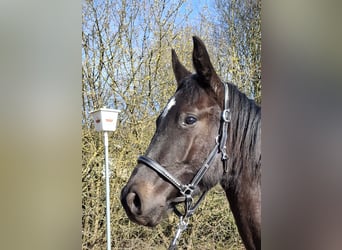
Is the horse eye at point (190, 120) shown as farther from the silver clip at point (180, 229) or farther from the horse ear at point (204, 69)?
the silver clip at point (180, 229)

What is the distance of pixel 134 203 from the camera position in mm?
1368

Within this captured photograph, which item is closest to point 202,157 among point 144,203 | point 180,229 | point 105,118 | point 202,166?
point 202,166

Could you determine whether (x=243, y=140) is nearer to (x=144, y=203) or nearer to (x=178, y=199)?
(x=178, y=199)

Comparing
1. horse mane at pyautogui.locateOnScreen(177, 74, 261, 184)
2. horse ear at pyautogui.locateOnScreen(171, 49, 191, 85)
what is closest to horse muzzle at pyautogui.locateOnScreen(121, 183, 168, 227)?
horse mane at pyautogui.locateOnScreen(177, 74, 261, 184)

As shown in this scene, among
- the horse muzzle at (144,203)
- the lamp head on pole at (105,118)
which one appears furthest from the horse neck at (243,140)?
the lamp head on pole at (105,118)

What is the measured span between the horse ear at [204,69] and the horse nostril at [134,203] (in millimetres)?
511

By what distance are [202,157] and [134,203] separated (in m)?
0.31

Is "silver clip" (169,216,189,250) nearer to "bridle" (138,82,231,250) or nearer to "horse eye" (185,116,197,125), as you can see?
"bridle" (138,82,231,250)
